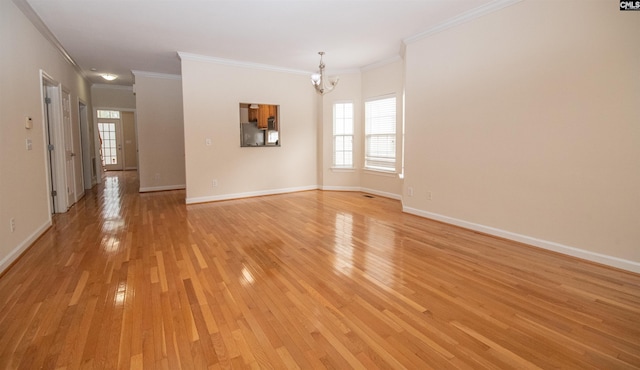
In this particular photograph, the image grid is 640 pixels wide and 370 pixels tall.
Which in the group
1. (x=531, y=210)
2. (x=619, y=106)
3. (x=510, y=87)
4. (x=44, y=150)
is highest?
(x=510, y=87)

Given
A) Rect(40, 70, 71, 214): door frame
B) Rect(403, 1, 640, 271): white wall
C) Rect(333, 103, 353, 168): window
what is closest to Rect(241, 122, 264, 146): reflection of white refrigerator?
Rect(333, 103, 353, 168): window

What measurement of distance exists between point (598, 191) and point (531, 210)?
0.65 m

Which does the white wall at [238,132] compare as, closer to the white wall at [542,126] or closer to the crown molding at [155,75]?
the crown molding at [155,75]

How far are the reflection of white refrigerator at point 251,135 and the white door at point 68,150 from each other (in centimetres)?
312

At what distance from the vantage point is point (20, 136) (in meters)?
3.56

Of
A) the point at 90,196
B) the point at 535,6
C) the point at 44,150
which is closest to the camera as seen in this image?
the point at 535,6

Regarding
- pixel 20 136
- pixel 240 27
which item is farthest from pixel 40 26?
pixel 240 27

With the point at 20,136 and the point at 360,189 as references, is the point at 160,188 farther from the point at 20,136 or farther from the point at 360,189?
the point at 360,189

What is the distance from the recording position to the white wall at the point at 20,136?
10.3 feet

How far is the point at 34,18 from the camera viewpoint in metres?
4.05

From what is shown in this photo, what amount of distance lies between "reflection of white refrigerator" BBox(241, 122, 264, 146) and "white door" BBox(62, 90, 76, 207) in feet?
10.2

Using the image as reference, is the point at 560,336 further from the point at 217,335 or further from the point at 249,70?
the point at 249,70

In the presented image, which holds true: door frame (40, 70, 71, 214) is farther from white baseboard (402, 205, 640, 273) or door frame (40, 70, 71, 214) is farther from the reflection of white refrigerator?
white baseboard (402, 205, 640, 273)

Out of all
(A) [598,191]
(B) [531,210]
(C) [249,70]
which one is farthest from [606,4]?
(C) [249,70]
